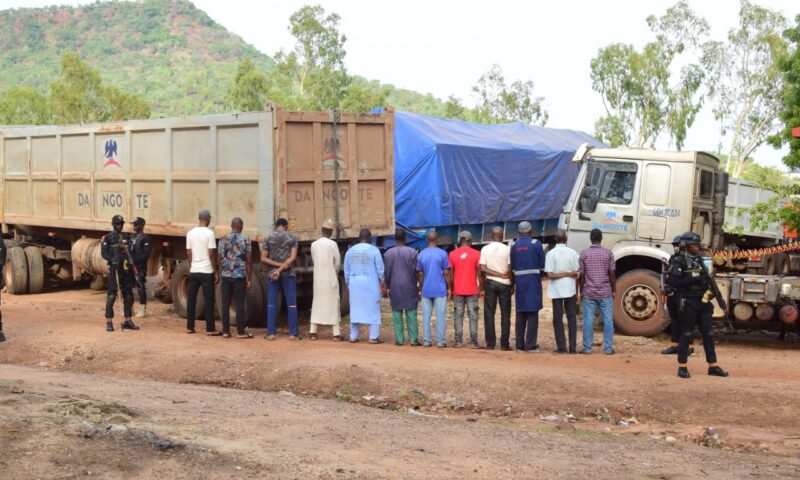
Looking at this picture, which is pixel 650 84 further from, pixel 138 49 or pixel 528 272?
pixel 138 49

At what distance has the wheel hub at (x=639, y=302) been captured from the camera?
11789 mm

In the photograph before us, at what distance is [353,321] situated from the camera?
11.3 m

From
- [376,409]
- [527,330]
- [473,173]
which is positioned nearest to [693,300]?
[527,330]

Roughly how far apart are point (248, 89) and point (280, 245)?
30.5 m

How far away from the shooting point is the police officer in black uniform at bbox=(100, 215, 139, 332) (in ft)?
38.9

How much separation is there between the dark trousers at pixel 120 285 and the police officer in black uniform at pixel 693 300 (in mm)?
7035

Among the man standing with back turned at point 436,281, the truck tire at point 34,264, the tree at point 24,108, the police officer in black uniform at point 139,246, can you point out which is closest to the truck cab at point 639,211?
the man standing with back turned at point 436,281

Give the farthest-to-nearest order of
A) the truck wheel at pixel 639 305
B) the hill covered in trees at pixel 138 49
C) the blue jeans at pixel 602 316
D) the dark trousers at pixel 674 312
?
the hill covered in trees at pixel 138 49
the truck wheel at pixel 639 305
the blue jeans at pixel 602 316
the dark trousers at pixel 674 312

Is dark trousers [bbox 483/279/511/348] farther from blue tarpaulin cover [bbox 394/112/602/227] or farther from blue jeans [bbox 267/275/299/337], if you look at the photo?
blue tarpaulin cover [bbox 394/112/602/227]

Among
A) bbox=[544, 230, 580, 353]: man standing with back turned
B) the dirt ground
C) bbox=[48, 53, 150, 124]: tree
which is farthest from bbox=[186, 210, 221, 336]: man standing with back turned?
bbox=[48, 53, 150, 124]: tree

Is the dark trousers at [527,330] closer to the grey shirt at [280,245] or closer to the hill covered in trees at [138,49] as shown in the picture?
the grey shirt at [280,245]

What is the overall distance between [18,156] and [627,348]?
455 inches

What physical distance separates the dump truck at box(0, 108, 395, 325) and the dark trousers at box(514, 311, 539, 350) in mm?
2937

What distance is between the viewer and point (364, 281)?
440 inches
